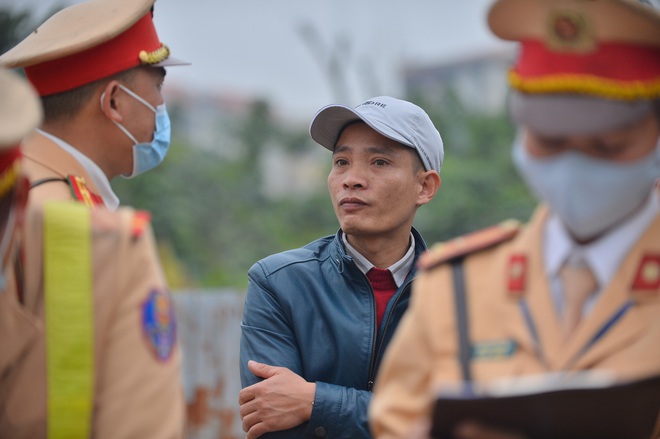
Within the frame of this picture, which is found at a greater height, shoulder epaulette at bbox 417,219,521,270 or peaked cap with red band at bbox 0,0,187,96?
peaked cap with red band at bbox 0,0,187,96

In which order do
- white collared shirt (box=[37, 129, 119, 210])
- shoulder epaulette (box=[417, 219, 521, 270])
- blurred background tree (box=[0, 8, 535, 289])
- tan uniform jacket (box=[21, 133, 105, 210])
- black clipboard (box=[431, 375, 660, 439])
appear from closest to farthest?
black clipboard (box=[431, 375, 660, 439]), shoulder epaulette (box=[417, 219, 521, 270]), tan uniform jacket (box=[21, 133, 105, 210]), white collared shirt (box=[37, 129, 119, 210]), blurred background tree (box=[0, 8, 535, 289])

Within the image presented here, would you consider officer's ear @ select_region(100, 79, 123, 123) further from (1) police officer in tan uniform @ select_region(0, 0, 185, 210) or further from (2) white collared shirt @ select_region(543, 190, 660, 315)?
(2) white collared shirt @ select_region(543, 190, 660, 315)

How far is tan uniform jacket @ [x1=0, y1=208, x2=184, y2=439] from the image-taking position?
263cm

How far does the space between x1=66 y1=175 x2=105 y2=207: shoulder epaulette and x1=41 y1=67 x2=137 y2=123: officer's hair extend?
292mm

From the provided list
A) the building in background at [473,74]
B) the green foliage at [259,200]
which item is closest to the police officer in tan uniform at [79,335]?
the green foliage at [259,200]

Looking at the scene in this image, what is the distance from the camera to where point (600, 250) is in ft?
8.21

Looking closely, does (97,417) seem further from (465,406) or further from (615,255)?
(615,255)

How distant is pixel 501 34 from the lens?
2.66 m

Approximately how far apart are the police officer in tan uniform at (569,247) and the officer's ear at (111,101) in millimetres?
1937

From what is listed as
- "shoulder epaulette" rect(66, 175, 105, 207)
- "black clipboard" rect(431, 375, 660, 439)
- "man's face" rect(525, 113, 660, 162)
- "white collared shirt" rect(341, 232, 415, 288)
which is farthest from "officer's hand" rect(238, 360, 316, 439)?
"man's face" rect(525, 113, 660, 162)

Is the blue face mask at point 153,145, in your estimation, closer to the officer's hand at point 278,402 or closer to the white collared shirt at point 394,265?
the white collared shirt at point 394,265

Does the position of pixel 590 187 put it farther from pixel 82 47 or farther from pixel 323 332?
pixel 82 47

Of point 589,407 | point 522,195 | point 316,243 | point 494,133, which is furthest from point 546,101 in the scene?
point 494,133

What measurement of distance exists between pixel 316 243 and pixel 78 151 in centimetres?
108
